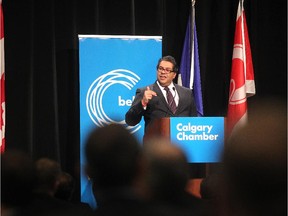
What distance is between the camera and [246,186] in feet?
3.37

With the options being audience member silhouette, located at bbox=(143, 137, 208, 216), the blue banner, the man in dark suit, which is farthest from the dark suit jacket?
audience member silhouette, located at bbox=(143, 137, 208, 216)

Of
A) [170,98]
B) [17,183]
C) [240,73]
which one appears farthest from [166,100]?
[17,183]

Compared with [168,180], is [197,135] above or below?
below

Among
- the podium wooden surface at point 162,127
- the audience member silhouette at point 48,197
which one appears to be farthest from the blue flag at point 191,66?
the audience member silhouette at point 48,197

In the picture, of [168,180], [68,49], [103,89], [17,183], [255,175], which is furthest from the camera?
[68,49]

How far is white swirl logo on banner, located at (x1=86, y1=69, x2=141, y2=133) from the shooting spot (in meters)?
5.58

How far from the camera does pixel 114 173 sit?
53.5 inches

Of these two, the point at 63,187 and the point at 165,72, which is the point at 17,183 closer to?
the point at 63,187

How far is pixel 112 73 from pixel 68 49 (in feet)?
2.66

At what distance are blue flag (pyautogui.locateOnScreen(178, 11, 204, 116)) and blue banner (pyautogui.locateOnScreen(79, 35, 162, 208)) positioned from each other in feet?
1.62

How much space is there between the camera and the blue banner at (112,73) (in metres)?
5.59

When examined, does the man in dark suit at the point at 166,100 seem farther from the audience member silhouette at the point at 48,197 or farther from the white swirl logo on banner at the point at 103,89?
the audience member silhouette at the point at 48,197

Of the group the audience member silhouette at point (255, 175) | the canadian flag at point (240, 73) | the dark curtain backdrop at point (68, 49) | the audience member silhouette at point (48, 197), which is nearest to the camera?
the audience member silhouette at point (255, 175)

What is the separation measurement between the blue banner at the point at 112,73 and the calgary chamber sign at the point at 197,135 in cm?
→ 185
